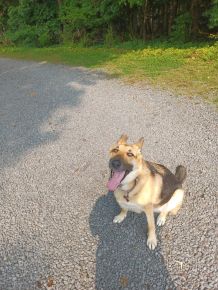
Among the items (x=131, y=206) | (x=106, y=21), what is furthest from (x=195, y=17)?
(x=131, y=206)

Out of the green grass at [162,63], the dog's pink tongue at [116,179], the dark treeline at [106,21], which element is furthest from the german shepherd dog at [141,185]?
the dark treeline at [106,21]

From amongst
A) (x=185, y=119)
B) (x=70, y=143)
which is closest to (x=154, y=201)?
(x=70, y=143)

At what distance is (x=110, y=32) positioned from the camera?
16703 millimetres

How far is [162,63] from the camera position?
10430 mm

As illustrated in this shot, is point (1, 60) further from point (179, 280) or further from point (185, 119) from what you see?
point (179, 280)

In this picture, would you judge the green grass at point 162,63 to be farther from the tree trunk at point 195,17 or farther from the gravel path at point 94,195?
the tree trunk at point 195,17

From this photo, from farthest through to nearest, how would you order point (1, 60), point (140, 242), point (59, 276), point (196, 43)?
point (1, 60)
point (196, 43)
point (140, 242)
point (59, 276)

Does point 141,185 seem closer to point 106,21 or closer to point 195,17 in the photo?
point 195,17

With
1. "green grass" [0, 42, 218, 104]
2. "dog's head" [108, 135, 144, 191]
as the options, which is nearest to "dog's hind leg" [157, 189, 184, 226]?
"dog's head" [108, 135, 144, 191]

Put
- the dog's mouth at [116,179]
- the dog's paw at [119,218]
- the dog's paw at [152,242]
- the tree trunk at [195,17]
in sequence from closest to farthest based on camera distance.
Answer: the dog's mouth at [116,179] → the dog's paw at [152,242] → the dog's paw at [119,218] → the tree trunk at [195,17]

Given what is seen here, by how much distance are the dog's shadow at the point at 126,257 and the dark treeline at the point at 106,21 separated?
31.9ft

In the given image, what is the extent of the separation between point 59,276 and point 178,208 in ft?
5.28

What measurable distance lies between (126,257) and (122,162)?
3.44 ft

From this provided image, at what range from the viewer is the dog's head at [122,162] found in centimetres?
324
